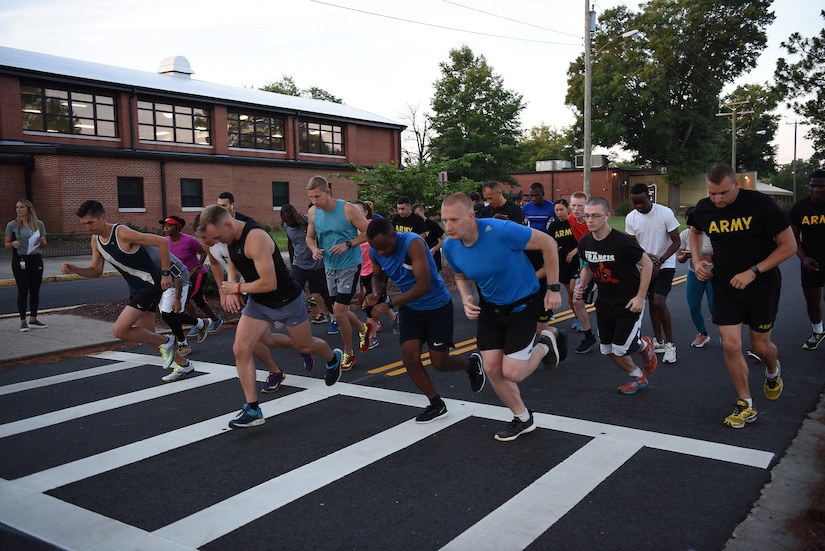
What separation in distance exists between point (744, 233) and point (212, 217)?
4.32m

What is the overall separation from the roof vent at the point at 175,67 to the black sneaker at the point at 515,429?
41.2 metres

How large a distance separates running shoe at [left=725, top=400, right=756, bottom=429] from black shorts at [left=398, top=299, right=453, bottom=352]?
237cm

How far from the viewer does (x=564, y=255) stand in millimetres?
9062

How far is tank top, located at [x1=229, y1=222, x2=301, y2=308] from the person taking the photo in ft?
19.5

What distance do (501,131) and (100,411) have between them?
49924 millimetres

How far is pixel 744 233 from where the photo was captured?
18.2 ft

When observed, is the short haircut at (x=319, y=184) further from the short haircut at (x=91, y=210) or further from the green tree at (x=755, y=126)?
the green tree at (x=755, y=126)

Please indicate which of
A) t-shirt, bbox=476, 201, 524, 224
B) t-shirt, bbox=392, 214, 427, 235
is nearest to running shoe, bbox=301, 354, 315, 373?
t-shirt, bbox=476, 201, 524, 224

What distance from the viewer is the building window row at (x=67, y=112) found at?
31250 mm

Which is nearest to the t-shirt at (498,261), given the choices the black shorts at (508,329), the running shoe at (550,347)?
the black shorts at (508,329)

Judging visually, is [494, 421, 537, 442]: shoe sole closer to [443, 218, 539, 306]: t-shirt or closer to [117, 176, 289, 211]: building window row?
[443, 218, 539, 306]: t-shirt

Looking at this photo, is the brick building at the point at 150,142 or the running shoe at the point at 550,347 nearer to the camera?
the running shoe at the point at 550,347

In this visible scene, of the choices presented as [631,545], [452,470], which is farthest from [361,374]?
[631,545]

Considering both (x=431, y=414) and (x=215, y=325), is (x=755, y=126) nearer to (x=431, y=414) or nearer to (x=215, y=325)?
(x=215, y=325)
